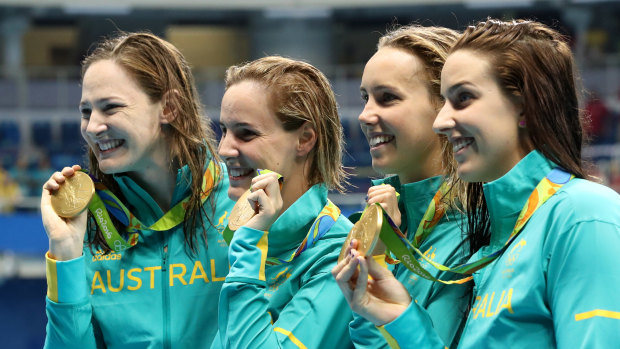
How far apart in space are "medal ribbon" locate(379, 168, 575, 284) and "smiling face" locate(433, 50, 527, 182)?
86 mm

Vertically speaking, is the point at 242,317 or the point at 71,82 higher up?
the point at 242,317

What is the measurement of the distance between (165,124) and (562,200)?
1.30 meters

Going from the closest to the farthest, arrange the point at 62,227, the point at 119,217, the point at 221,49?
the point at 62,227 → the point at 119,217 → the point at 221,49

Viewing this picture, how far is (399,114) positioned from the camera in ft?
6.14

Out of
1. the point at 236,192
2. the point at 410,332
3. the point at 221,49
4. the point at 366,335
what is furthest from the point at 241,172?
the point at 221,49

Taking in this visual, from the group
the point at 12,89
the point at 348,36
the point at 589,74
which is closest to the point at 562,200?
the point at 589,74

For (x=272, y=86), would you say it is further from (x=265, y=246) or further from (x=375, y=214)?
(x=375, y=214)

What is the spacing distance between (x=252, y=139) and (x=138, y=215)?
0.58m

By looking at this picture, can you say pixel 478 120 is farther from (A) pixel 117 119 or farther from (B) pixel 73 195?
(B) pixel 73 195

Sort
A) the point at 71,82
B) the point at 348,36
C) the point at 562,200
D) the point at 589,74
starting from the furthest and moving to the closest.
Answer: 1. the point at 348,36
2. the point at 71,82
3. the point at 589,74
4. the point at 562,200

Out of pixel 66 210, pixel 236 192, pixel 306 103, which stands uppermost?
pixel 306 103

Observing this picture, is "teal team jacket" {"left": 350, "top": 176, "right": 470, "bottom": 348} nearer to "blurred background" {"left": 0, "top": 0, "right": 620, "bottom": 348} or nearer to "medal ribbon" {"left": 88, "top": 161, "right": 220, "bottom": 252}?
"medal ribbon" {"left": 88, "top": 161, "right": 220, "bottom": 252}

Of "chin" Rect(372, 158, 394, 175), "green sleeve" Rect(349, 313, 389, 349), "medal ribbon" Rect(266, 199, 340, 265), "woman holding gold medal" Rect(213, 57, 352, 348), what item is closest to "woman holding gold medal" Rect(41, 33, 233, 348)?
"woman holding gold medal" Rect(213, 57, 352, 348)

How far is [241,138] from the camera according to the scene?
2.02 m
